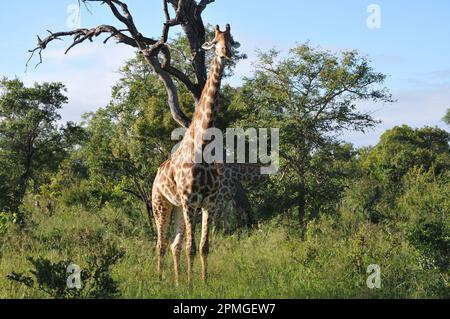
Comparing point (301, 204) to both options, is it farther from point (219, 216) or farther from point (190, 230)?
point (190, 230)

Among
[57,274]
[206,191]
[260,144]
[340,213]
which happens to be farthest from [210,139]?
[340,213]

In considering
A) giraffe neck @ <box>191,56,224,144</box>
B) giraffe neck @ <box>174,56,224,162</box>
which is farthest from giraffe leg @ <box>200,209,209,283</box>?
giraffe neck @ <box>191,56,224,144</box>

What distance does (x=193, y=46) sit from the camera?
1202cm

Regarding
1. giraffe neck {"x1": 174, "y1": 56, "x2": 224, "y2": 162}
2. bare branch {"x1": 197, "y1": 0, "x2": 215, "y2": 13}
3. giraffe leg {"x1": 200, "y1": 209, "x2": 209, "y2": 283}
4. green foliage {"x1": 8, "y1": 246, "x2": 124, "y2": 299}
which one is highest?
bare branch {"x1": 197, "y1": 0, "x2": 215, "y2": 13}

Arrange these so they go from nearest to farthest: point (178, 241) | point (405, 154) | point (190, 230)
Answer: point (190, 230) < point (178, 241) < point (405, 154)

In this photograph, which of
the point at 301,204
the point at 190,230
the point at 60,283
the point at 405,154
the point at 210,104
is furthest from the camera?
the point at 405,154

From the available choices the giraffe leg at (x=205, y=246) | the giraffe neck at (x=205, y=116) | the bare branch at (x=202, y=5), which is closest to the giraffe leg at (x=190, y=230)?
the giraffe leg at (x=205, y=246)

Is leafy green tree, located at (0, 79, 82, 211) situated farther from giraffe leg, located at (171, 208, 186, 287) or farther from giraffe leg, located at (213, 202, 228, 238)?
giraffe leg, located at (171, 208, 186, 287)

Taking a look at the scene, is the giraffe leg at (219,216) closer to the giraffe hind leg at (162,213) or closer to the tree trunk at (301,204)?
the tree trunk at (301,204)

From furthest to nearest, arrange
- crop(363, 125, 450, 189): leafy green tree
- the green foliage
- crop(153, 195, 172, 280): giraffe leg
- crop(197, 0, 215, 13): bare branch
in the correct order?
crop(363, 125, 450, 189): leafy green tree
crop(197, 0, 215, 13): bare branch
crop(153, 195, 172, 280): giraffe leg
the green foliage

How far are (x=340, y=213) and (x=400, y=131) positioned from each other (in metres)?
20.0

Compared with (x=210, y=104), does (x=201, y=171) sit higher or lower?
lower

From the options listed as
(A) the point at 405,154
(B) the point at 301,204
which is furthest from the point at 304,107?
(A) the point at 405,154
